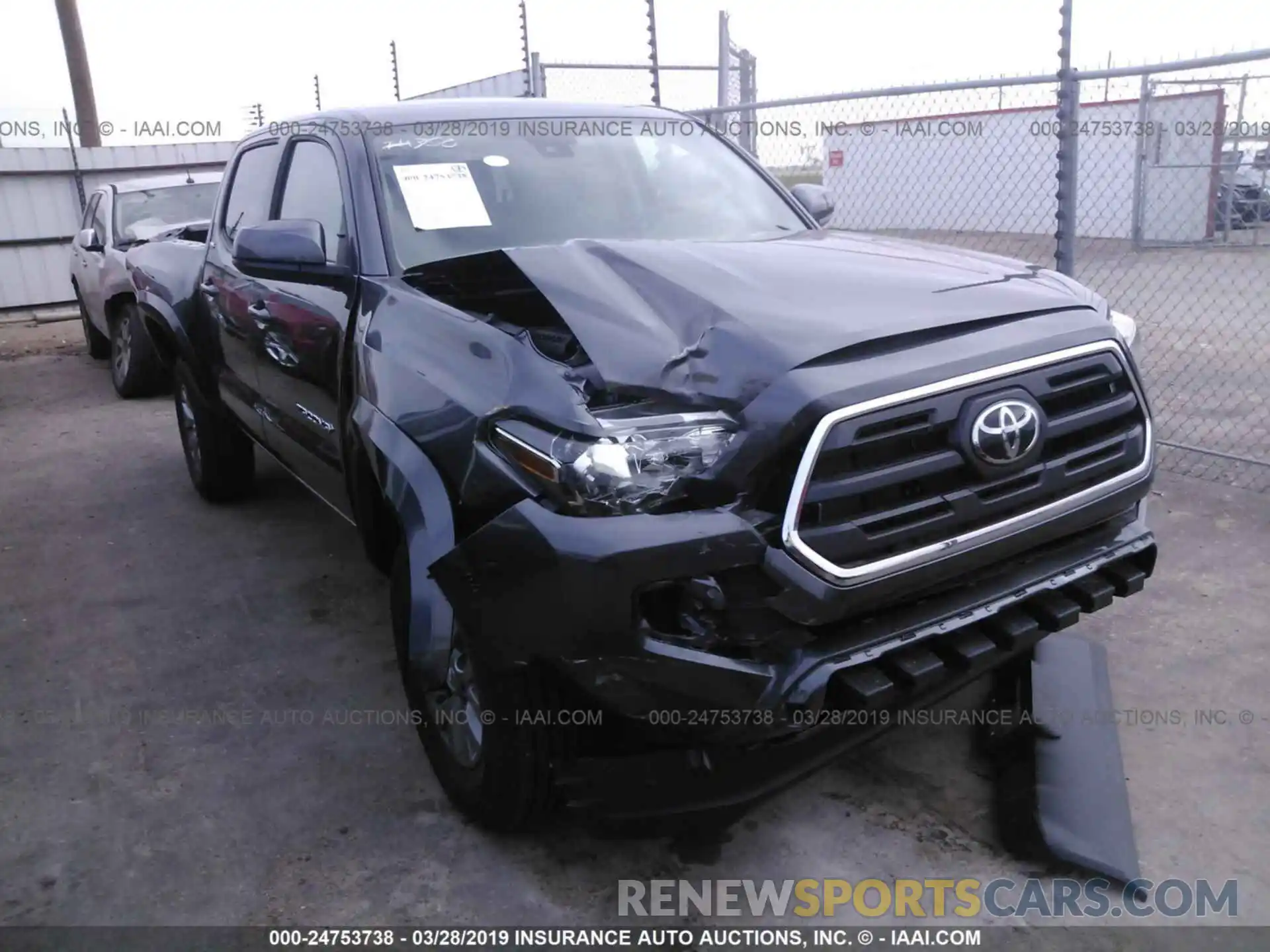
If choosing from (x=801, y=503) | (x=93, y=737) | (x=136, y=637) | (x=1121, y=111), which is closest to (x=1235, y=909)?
(x=801, y=503)

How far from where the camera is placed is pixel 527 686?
241 cm

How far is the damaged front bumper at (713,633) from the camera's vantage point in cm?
211

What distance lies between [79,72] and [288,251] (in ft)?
50.3

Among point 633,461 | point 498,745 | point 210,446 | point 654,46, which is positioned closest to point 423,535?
point 498,745

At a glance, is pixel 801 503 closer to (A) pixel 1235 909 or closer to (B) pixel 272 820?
(A) pixel 1235 909

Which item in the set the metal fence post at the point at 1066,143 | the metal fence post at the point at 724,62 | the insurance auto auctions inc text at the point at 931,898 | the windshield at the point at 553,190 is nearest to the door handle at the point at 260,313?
the windshield at the point at 553,190

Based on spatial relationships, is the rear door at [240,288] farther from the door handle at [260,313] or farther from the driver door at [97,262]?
the driver door at [97,262]

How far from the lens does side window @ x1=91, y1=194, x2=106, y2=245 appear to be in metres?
8.76

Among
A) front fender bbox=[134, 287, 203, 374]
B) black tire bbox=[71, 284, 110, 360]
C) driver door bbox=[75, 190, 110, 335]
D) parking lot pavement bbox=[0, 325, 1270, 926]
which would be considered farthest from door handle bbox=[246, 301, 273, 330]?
black tire bbox=[71, 284, 110, 360]

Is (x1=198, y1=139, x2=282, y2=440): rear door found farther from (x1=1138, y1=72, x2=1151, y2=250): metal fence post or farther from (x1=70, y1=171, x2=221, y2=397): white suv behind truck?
(x1=1138, y1=72, x2=1151, y2=250): metal fence post

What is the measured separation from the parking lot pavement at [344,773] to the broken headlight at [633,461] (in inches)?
39.3

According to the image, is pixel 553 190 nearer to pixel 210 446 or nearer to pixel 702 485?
pixel 702 485

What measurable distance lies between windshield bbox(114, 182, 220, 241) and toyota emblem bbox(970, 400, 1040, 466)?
7691 millimetres

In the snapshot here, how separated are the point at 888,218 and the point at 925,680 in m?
16.1
